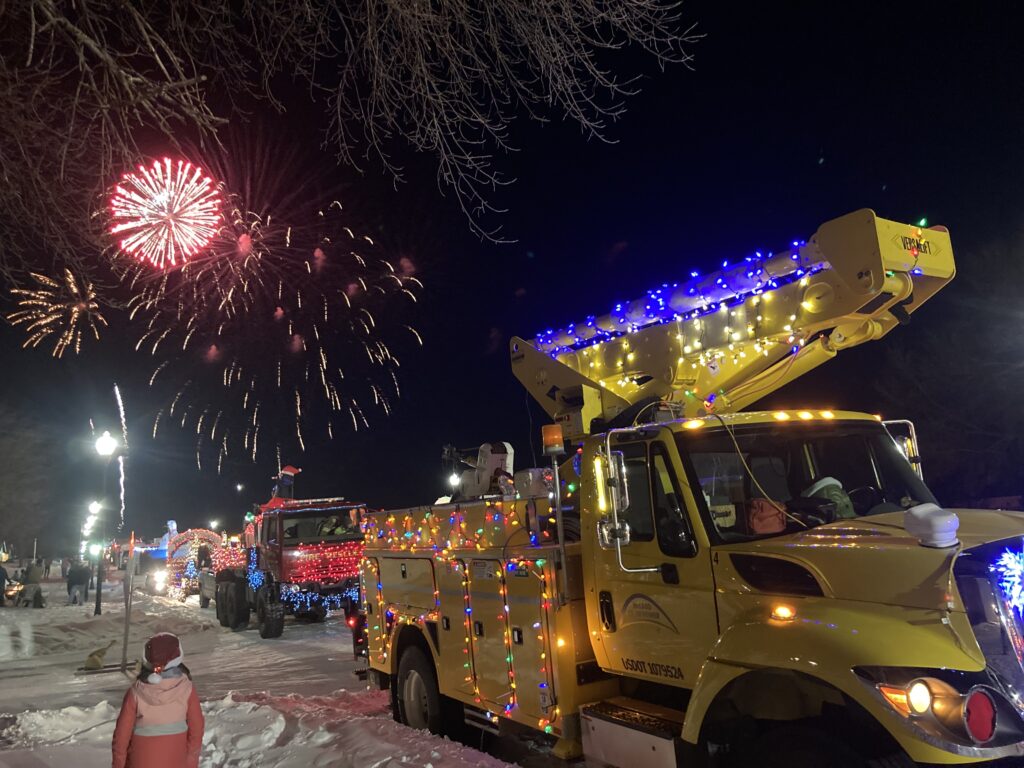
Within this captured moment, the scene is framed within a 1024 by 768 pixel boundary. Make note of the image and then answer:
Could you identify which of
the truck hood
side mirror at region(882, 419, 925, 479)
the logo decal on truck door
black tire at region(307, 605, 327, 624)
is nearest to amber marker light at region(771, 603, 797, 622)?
the truck hood

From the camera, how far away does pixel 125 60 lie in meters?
5.32

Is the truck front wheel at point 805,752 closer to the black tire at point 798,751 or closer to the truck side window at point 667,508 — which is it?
the black tire at point 798,751

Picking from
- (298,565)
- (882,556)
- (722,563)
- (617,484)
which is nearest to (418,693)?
(617,484)

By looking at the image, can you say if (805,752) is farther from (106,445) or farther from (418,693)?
(106,445)

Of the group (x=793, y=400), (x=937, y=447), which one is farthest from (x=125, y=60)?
(x=793, y=400)

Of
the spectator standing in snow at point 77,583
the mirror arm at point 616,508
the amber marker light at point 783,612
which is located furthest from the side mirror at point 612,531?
the spectator standing in snow at point 77,583

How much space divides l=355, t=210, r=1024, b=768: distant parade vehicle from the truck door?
2 centimetres

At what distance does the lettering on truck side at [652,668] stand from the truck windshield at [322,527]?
13.5 m

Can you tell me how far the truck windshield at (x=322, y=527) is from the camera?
17469 mm

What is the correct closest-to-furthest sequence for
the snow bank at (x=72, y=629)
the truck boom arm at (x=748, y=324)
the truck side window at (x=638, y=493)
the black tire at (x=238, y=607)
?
1. the truck side window at (x=638, y=493)
2. the truck boom arm at (x=748, y=324)
3. the snow bank at (x=72, y=629)
4. the black tire at (x=238, y=607)

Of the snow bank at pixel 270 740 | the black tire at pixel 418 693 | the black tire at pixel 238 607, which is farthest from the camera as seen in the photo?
the black tire at pixel 238 607

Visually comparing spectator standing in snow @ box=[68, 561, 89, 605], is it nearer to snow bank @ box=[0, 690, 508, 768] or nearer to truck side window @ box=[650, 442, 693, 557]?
snow bank @ box=[0, 690, 508, 768]

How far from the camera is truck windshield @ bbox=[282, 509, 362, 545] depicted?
57.3ft

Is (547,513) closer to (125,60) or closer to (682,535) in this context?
(682,535)
